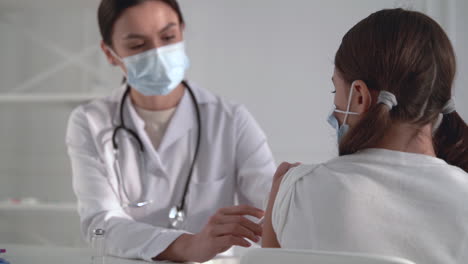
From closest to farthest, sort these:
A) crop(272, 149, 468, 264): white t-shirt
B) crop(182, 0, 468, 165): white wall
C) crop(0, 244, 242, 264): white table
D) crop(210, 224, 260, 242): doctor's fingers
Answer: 1. crop(272, 149, 468, 264): white t-shirt
2. crop(210, 224, 260, 242): doctor's fingers
3. crop(0, 244, 242, 264): white table
4. crop(182, 0, 468, 165): white wall

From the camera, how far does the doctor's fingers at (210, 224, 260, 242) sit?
1112mm

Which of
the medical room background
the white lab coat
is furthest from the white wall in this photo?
the white lab coat

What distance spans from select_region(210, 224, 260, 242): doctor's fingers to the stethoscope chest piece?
0.37m

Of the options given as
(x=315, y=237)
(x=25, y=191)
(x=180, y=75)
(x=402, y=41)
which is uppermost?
(x=402, y=41)

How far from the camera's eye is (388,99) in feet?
2.88

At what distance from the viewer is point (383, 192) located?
32.8 inches

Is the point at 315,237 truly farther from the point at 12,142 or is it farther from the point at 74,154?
the point at 12,142

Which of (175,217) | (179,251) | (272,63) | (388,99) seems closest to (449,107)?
(388,99)

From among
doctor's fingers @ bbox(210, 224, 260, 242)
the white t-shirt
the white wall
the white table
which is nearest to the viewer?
the white t-shirt

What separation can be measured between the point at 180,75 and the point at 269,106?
1041mm

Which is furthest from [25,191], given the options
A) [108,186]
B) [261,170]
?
[261,170]

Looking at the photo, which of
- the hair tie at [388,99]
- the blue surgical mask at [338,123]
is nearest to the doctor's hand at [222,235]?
the blue surgical mask at [338,123]

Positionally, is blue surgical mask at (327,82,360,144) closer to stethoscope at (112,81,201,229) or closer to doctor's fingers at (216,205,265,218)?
doctor's fingers at (216,205,265,218)

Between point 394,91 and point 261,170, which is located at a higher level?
point 394,91
